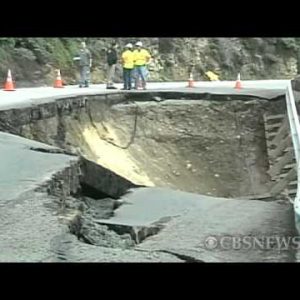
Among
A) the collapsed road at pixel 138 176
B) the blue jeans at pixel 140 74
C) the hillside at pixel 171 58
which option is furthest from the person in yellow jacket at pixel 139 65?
the hillside at pixel 171 58

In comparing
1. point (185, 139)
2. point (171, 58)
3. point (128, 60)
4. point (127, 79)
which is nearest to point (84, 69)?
point (128, 60)

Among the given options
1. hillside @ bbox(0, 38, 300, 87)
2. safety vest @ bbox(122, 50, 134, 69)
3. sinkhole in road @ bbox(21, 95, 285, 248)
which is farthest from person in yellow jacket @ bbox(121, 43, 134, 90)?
hillside @ bbox(0, 38, 300, 87)

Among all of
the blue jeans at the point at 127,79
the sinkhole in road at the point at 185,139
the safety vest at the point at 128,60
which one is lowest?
the sinkhole in road at the point at 185,139

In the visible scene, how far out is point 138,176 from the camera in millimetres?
15422

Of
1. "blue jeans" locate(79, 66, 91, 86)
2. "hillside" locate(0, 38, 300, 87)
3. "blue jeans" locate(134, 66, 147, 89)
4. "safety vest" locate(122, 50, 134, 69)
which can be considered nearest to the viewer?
"blue jeans" locate(134, 66, 147, 89)

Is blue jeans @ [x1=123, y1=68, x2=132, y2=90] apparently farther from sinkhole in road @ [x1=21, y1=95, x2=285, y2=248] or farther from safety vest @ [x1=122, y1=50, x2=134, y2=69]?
sinkhole in road @ [x1=21, y1=95, x2=285, y2=248]

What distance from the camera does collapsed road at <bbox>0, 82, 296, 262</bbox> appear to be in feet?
23.8

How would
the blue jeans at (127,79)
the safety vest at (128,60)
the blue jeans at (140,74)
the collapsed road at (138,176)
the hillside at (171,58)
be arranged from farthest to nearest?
the hillside at (171,58) → the safety vest at (128,60) → the blue jeans at (140,74) → the blue jeans at (127,79) → the collapsed road at (138,176)

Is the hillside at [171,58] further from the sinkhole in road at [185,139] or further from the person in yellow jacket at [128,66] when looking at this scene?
the sinkhole in road at [185,139]

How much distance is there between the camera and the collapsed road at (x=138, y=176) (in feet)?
23.8
